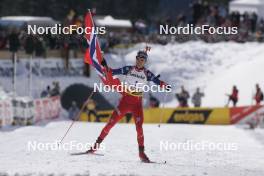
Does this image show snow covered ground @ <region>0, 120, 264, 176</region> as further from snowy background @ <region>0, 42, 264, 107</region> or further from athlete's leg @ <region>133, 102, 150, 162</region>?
snowy background @ <region>0, 42, 264, 107</region>

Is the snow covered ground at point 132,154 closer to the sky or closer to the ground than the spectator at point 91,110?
closer to the ground

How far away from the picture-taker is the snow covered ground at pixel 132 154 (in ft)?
33.3

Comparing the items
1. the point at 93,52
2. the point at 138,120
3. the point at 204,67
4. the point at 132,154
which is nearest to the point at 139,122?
the point at 138,120

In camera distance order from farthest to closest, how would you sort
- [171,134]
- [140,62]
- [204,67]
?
[204,67]
[171,134]
[140,62]

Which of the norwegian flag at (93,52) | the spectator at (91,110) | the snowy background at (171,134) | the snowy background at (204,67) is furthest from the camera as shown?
the snowy background at (204,67)

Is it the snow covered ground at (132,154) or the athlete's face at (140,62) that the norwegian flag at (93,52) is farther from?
the snow covered ground at (132,154)

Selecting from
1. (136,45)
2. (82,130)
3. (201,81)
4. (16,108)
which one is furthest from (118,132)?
(136,45)

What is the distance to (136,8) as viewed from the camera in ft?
210

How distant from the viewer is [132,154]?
43.6ft

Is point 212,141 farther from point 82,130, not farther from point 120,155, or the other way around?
point 120,155

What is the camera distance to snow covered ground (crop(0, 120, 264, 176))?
10.2m

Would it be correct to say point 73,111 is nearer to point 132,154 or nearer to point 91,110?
point 91,110

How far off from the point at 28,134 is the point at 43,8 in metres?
41.2

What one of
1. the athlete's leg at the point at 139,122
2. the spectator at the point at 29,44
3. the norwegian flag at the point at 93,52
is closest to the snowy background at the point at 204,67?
the spectator at the point at 29,44
